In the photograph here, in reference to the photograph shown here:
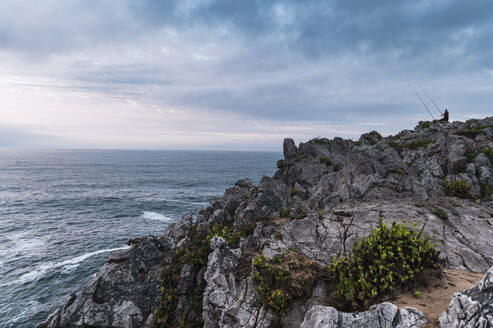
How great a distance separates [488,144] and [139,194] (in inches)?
3235

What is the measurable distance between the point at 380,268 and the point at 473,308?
10.7 ft

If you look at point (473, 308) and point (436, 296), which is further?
point (436, 296)

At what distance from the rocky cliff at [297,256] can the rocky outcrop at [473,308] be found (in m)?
0.02

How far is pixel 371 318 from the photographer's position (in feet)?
24.4

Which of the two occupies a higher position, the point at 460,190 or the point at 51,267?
the point at 460,190

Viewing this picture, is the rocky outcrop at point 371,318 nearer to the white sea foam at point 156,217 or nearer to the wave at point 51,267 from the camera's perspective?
the wave at point 51,267

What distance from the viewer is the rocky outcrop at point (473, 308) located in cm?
540

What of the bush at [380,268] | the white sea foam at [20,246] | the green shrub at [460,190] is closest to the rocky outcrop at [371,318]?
the bush at [380,268]

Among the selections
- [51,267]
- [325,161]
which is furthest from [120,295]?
[325,161]

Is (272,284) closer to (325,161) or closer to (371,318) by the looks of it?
(371,318)

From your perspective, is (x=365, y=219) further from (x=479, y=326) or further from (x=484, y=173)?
(x=484, y=173)

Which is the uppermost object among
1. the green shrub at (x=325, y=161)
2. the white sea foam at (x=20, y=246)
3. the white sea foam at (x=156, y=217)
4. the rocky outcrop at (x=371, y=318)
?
the green shrub at (x=325, y=161)

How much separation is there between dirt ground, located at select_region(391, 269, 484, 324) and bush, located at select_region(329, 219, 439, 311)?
1.44 feet

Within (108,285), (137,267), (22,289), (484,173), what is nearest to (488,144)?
(484,173)
